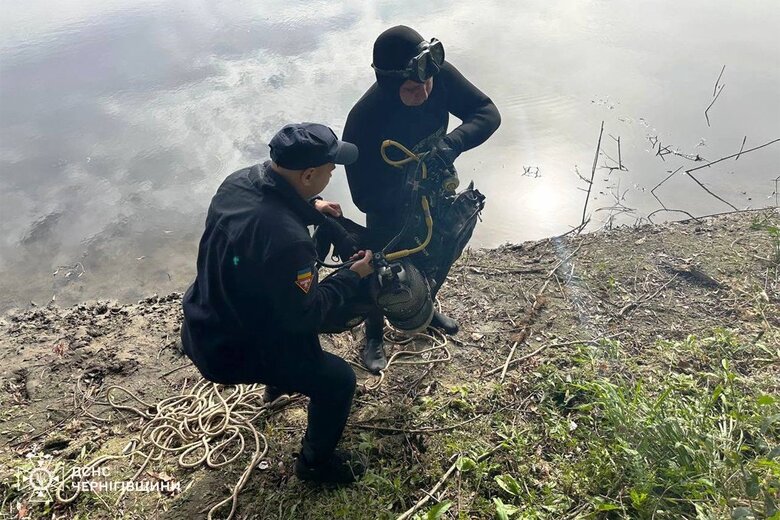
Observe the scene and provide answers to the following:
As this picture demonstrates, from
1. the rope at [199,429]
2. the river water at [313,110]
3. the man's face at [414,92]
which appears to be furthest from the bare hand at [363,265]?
the river water at [313,110]

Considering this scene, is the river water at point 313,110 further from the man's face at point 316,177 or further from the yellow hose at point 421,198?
the man's face at point 316,177

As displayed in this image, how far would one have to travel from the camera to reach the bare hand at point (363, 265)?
2.71 m

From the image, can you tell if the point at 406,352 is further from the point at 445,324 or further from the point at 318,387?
the point at 318,387

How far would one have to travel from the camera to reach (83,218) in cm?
613

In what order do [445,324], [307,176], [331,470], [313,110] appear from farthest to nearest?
[313,110], [445,324], [331,470], [307,176]

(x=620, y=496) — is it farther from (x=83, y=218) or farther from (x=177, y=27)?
(x=177, y=27)

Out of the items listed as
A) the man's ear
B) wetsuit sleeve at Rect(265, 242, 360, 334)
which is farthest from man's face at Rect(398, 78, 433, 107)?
wetsuit sleeve at Rect(265, 242, 360, 334)

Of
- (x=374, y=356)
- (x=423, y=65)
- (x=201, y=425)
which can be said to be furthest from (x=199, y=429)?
(x=423, y=65)

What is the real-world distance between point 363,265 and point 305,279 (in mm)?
529

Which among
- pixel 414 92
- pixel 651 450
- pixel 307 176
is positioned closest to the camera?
pixel 307 176

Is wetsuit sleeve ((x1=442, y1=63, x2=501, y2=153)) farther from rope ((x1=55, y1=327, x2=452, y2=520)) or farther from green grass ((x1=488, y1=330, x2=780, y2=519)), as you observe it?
green grass ((x1=488, y1=330, x2=780, y2=519))

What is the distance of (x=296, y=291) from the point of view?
88.2 inches

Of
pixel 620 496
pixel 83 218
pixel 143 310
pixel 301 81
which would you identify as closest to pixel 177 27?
pixel 301 81

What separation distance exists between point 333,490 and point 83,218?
478cm
